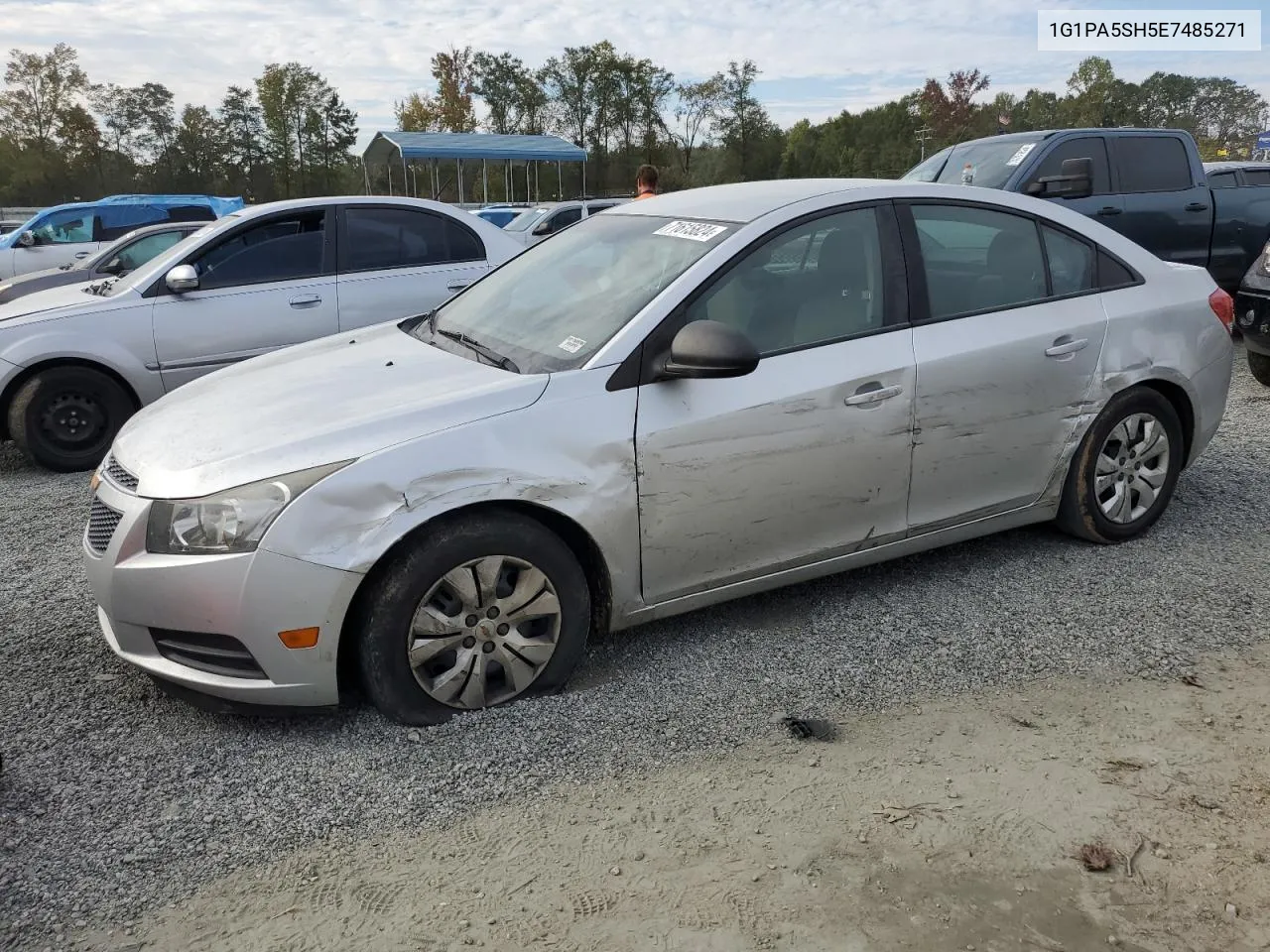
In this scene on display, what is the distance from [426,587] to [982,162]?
816 cm

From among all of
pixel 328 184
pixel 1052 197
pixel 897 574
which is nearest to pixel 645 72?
pixel 328 184

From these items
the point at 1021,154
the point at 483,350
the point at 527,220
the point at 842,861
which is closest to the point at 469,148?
the point at 527,220

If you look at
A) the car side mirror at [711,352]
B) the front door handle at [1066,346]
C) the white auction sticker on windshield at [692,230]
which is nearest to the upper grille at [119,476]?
the car side mirror at [711,352]

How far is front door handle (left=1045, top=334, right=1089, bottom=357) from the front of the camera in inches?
157

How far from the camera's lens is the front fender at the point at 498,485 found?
2.85m

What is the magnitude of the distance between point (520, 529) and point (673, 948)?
1307mm

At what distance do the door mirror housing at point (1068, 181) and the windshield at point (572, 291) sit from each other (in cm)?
570

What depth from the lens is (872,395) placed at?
3.59 meters

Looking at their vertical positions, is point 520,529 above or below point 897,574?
above

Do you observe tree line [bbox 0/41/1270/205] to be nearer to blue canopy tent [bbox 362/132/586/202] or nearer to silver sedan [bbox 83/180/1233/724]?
blue canopy tent [bbox 362/132/586/202]

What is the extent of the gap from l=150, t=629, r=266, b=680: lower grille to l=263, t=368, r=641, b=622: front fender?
366mm

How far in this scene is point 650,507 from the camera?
3.26 m

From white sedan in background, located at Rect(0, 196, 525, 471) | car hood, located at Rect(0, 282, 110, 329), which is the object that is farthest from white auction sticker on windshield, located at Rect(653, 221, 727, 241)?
car hood, located at Rect(0, 282, 110, 329)

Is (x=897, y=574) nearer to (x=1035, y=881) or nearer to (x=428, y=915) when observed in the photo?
(x=1035, y=881)
